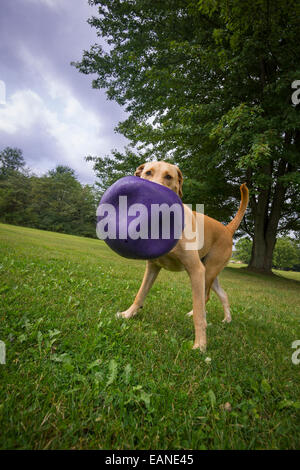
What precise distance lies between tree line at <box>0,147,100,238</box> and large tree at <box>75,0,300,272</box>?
3747 cm

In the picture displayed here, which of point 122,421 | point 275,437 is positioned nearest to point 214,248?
point 275,437

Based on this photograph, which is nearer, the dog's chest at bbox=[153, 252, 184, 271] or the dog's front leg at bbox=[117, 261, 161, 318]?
the dog's chest at bbox=[153, 252, 184, 271]

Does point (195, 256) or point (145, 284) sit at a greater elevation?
point (195, 256)

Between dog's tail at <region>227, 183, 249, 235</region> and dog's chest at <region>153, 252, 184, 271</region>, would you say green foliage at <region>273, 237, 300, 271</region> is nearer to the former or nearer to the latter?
dog's tail at <region>227, 183, 249, 235</region>

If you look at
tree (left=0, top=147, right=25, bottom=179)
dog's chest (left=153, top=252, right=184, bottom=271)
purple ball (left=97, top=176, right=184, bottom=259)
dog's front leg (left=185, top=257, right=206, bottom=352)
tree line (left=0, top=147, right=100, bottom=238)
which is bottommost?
dog's front leg (left=185, top=257, right=206, bottom=352)

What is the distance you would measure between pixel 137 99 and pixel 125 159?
387 cm

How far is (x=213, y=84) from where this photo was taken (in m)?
11.9

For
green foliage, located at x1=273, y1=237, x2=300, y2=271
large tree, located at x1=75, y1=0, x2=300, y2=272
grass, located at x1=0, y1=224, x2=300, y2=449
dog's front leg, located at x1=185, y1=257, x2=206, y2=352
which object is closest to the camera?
grass, located at x1=0, y1=224, x2=300, y2=449

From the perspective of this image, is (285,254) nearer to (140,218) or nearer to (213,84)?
(213,84)

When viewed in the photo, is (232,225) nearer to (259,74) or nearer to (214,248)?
(214,248)

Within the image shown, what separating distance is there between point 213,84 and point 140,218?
13634 mm

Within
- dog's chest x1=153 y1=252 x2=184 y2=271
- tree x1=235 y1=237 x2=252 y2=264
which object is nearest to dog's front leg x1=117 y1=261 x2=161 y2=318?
dog's chest x1=153 y1=252 x2=184 y2=271

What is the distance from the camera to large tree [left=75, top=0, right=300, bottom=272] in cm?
860

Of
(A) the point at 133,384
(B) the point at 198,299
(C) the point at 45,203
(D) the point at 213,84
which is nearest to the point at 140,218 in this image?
(B) the point at 198,299
